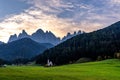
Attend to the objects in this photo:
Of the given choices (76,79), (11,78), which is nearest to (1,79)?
(11,78)

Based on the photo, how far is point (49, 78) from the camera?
57.3 m

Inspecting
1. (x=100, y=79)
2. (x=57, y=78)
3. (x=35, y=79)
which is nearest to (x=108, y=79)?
(x=100, y=79)

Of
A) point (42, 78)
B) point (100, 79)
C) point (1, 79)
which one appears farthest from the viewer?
point (100, 79)

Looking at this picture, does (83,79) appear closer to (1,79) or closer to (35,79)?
(35,79)

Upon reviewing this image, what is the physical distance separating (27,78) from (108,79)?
1703cm

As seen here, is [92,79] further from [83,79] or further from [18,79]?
[18,79]

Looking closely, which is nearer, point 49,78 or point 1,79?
point 1,79

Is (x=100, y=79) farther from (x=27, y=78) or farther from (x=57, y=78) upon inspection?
(x=27, y=78)

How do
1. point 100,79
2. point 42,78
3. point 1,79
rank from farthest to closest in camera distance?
point 100,79, point 42,78, point 1,79

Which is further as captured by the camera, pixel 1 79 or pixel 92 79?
pixel 92 79

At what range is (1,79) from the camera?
173ft

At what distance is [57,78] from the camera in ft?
189

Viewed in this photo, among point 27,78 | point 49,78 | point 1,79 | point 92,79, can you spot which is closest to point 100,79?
point 92,79

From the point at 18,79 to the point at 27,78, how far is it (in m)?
2.17
